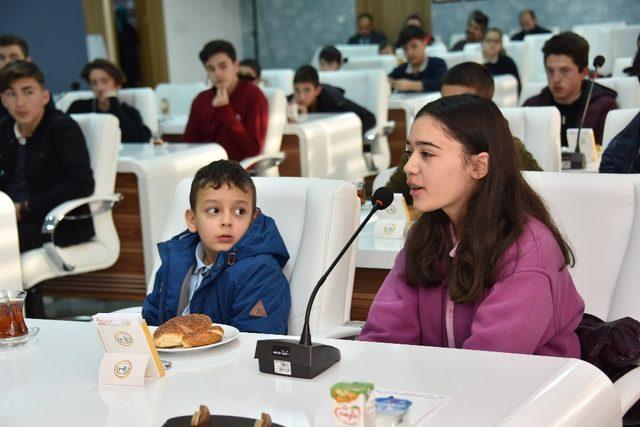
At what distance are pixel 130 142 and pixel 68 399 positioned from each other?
431 cm

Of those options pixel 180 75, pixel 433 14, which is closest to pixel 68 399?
pixel 180 75

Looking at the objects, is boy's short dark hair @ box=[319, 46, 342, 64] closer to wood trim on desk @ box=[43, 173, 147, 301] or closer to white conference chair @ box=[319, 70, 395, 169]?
white conference chair @ box=[319, 70, 395, 169]

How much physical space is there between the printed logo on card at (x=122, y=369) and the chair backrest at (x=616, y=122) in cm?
249

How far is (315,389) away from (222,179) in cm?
99

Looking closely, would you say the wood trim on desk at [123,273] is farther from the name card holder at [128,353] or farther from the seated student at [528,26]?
the seated student at [528,26]

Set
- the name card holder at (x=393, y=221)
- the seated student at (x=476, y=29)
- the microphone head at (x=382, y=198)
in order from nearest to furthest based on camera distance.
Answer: the microphone head at (x=382, y=198)
the name card holder at (x=393, y=221)
the seated student at (x=476, y=29)

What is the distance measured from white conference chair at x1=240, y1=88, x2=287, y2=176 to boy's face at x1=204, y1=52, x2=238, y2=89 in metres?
0.23

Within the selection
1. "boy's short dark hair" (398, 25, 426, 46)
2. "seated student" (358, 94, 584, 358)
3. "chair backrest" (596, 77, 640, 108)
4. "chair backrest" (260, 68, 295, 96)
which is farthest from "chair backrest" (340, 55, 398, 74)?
"seated student" (358, 94, 584, 358)

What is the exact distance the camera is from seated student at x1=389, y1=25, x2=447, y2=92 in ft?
26.5

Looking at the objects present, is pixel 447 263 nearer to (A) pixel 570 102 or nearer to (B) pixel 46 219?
(B) pixel 46 219

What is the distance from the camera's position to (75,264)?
13.2 feet

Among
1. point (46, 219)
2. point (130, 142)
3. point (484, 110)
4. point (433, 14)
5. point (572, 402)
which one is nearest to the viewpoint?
point (572, 402)

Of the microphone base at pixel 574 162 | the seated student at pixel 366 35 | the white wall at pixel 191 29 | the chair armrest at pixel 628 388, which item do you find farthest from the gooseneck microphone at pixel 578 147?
the seated student at pixel 366 35

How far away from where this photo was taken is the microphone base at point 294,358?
161 cm
